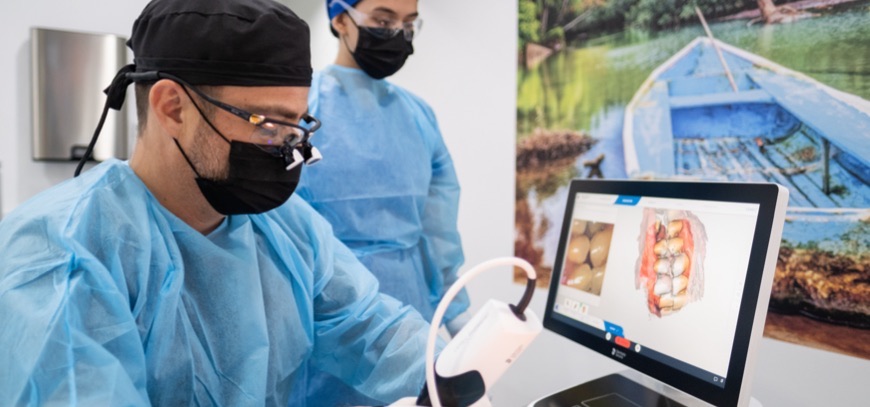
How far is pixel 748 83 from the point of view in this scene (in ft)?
4.51

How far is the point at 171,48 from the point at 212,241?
29cm

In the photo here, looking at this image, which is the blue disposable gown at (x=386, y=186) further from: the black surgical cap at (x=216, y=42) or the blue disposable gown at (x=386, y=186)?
the black surgical cap at (x=216, y=42)

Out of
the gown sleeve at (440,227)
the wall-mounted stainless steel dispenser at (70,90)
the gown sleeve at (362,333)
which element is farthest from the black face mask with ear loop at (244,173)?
the wall-mounted stainless steel dispenser at (70,90)

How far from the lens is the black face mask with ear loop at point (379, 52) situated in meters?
1.54

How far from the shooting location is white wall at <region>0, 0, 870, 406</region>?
1.97 m

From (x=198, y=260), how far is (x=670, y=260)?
70 centimetres

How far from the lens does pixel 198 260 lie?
0.90 m

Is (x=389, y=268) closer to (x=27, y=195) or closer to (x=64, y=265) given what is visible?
(x=64, y=265)

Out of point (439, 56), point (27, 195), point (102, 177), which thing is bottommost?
point (27, 195)

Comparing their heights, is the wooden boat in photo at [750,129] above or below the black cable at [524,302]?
above

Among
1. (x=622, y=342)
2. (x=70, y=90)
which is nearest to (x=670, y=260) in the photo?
(x=622, y=342)

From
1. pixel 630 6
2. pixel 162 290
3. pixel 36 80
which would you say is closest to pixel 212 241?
pixel 162 290

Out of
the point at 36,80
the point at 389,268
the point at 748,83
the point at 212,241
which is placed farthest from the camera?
the point at 36,80

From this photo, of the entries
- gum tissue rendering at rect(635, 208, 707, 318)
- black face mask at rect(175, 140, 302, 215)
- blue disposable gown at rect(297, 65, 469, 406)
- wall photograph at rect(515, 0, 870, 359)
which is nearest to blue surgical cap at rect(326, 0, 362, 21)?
blue disposable gown at rect(297, 65, 469, 406)
